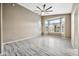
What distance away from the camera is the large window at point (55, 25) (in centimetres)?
294

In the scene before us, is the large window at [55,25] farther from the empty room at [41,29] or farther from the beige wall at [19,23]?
the beige wall at [19,23]

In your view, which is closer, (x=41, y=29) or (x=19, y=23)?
(x=41, y=29)

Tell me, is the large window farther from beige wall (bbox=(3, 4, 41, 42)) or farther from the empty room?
beige wall (bbox=(3, 4, 41, 42))

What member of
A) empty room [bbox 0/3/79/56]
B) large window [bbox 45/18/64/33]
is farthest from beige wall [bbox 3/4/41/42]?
large window [bbox 45/18/64/33]

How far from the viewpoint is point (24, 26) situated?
450 cm

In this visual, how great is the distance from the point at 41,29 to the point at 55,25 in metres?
0.71

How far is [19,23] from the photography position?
4.37 metres

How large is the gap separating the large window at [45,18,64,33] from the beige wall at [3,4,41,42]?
0.63 metres

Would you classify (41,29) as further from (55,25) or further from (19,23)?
(19,23)

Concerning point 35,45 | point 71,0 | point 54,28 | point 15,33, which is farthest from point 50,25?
point 15,33

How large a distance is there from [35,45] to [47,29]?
0.83 meters

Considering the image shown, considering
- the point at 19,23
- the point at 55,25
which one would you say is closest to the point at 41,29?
the point at 55,25

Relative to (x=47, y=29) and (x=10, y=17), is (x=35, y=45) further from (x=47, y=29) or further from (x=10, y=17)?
(x=10, y=17)

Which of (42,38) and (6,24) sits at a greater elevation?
(6,24)
